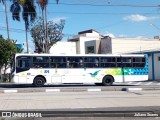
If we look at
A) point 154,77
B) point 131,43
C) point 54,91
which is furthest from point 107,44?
point 54,91

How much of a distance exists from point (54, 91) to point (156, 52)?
20.0 meters

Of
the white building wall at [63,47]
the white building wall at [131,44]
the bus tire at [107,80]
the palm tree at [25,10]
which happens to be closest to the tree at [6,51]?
the palm tree at [25,10]

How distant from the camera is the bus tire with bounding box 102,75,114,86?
33000mm

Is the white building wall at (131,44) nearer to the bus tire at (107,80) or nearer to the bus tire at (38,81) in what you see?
the bus tire at (107,80)

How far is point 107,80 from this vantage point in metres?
33.1

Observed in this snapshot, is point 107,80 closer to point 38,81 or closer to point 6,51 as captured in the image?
point 38,81

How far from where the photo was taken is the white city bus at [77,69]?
1224 inches

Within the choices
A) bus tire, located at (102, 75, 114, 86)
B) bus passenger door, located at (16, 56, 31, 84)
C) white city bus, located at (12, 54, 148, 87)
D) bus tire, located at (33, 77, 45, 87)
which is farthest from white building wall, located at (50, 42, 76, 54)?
bus passenger door, located at (16, 56, 31, 84)

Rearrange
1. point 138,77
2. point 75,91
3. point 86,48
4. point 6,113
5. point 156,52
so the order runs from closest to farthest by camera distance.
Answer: point 6,113
point 75,91
point 138,77
point 156,52
point 86,48

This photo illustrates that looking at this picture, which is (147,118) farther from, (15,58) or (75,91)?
(15,58)

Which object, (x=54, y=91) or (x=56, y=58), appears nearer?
(x=54, y=91)

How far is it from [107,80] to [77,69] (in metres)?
2.81

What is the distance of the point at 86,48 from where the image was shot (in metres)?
63.5

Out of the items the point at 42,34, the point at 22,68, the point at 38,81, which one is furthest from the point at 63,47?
the point at 22,68
